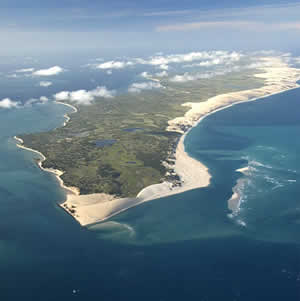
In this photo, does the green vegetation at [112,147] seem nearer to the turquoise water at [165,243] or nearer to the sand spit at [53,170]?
the sand spit at [53,170]

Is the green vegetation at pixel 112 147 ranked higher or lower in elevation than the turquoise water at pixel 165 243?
higher

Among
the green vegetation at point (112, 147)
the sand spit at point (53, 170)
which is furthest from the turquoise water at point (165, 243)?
the green vegetation at point (112, 147)

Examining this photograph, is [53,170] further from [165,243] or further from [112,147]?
[165,243]

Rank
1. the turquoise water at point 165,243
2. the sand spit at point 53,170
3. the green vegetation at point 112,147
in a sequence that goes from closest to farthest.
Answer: the turquoise water at point 165,243 < the sand spit at point 53,170 < the green vegetation at point 112,147

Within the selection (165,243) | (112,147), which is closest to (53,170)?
(112,147)

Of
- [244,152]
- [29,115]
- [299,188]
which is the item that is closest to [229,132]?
[244,152]

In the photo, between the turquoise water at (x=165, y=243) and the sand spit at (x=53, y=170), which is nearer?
the turquoise water at (x=165, y=243)

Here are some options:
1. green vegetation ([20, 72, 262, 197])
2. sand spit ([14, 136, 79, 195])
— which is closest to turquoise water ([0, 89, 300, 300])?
sand spit ([14, 136, 79, 195])
